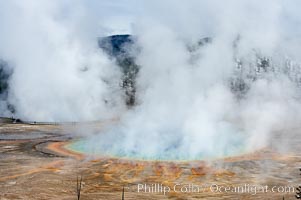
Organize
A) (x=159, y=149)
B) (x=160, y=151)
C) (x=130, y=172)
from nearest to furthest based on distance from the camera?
(x=130, y=172)
(x=160, y=151)
(x=159, y=149)

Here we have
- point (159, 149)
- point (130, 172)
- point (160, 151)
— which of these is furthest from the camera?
point (159, 149)

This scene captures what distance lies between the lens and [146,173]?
14.9 metres

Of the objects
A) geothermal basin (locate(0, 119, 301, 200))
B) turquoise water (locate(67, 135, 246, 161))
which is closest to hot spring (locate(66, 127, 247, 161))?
turquoise water (locate(67, 135, 246, 161))

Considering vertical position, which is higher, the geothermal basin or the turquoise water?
the turquoise water

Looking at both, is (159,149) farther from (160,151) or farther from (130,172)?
(130,172)

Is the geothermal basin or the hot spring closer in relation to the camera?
the geothermal basin

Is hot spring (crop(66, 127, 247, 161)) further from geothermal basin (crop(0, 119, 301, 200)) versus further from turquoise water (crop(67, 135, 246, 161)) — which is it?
geothermal basin (crop(0, 119, 301, 200))

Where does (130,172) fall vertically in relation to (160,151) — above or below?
below

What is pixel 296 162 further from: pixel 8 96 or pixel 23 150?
pixel 8 96

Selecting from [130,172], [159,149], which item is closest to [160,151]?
[159,149]

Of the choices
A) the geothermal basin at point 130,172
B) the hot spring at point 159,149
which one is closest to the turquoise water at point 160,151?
the hot spring at point 159,149

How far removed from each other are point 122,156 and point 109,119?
19.5 m

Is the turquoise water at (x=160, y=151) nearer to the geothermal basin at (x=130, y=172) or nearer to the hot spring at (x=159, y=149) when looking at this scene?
the hot spring at (x=159, y=149)

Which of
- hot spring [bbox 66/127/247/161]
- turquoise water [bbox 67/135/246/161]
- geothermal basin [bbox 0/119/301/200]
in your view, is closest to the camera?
geothermal basin [bbox 0/119/301/200]
